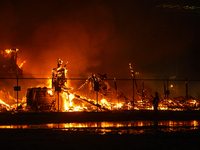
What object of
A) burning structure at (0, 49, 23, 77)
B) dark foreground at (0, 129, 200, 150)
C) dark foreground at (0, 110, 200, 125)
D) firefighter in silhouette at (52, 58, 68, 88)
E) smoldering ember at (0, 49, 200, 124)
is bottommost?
dark foreground at (0, 129, 200, 150)

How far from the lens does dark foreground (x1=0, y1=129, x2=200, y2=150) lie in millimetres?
10875

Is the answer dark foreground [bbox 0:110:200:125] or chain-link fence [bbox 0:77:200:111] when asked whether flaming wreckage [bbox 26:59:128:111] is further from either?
dark foreground [bbox 0:110:200:125]

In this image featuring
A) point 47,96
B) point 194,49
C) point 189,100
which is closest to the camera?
point 47,96

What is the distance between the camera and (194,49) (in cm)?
4128

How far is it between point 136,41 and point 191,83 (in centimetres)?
1014

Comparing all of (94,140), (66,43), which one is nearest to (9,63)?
(66,43)

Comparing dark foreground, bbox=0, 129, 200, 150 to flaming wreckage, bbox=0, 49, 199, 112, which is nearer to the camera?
dark foreground, bbox=0, 129, 200, 150

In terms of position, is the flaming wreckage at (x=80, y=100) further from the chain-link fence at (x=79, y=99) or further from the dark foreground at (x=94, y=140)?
the dark foreground at (x=94, y=140)

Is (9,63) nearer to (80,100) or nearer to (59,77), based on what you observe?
(59,77)

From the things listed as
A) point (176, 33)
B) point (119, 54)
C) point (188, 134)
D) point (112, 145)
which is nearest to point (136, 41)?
point (119, 54)

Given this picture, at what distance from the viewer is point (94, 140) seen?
40.1ft

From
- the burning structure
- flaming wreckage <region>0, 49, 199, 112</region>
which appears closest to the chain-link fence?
flaming wreckage <region>0, 49, 199, 112</region>

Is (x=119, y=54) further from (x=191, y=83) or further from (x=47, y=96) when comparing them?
(x=47, y=96)

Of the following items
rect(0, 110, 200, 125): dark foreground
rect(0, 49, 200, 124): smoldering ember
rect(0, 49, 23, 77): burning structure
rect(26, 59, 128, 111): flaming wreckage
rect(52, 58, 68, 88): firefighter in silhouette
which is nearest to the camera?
rect(0, 110, 200, 125): dark foreground
